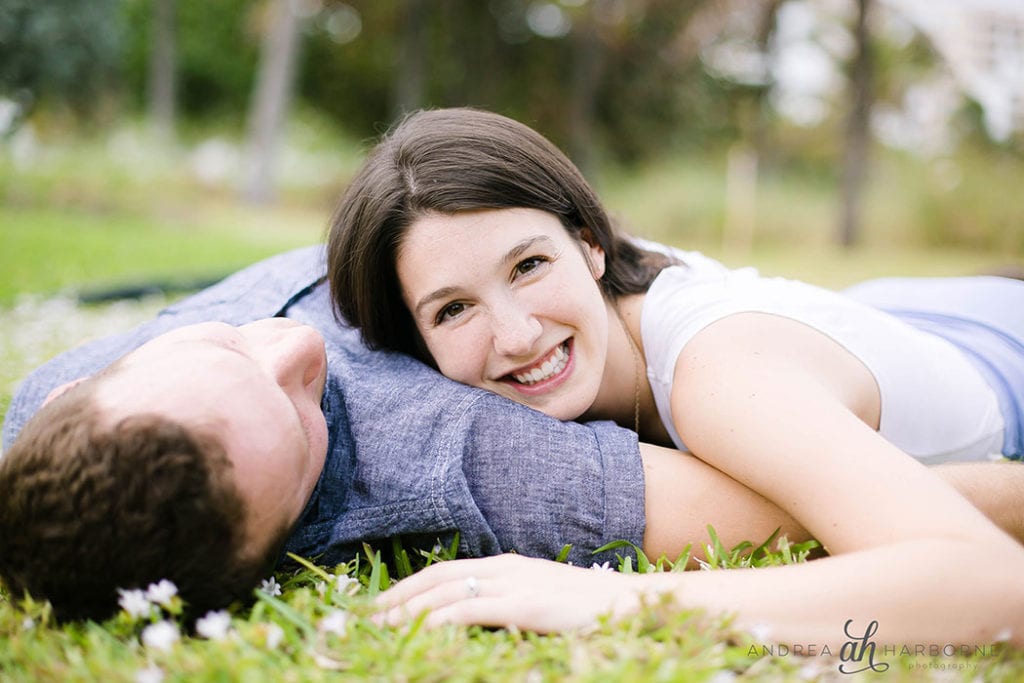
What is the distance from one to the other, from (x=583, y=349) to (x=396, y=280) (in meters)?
0.60

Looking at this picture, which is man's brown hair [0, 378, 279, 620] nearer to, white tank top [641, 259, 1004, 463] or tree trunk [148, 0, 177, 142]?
white tank top [641, 259, 1004, 463]

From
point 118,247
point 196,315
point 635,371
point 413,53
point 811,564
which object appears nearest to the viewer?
point 811,564

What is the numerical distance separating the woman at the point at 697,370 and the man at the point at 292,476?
19cm

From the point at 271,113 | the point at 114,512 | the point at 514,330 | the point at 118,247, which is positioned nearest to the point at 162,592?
the point at 114,512

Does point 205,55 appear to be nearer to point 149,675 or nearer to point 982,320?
point 982,320

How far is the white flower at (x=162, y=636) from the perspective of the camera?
1.45m

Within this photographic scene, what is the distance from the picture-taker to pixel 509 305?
2.25 meters

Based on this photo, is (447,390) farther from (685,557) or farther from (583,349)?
(685,557)

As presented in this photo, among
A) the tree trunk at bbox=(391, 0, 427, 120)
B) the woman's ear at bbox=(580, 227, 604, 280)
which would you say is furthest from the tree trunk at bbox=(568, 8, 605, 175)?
the woman's ear at bbox=(580, 227, 604, 280)

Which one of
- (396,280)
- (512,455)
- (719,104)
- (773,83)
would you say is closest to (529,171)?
(396,280)

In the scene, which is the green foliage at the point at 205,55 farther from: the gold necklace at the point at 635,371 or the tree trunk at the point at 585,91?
the gold necklace at the point at 635,371

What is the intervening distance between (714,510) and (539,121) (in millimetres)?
22850

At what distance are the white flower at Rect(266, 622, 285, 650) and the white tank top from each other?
3.97 feet

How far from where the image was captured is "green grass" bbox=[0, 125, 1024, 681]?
1485mm
